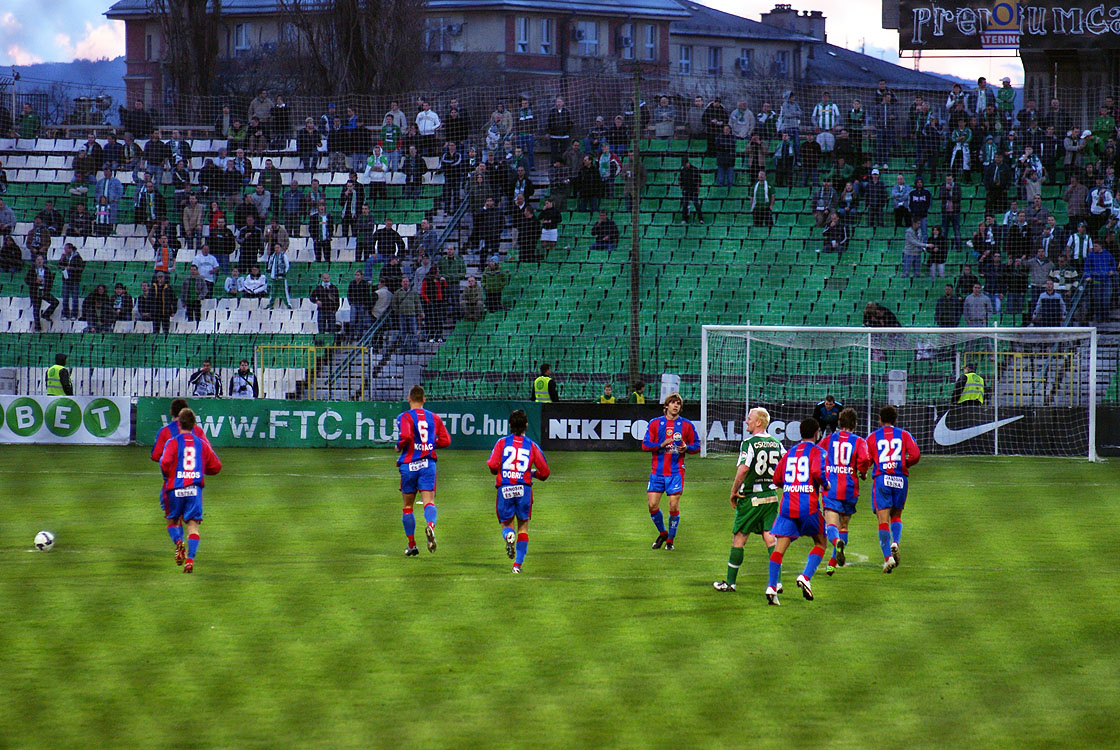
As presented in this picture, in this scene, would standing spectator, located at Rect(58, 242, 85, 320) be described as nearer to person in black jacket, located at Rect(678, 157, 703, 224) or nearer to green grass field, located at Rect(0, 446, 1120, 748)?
person in black jacket, located at Rect(678, 157, 703, 224)

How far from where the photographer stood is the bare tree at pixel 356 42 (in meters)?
42.8

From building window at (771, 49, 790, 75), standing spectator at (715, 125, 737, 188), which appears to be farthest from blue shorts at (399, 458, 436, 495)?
building window at (771, 49, 790, 75)

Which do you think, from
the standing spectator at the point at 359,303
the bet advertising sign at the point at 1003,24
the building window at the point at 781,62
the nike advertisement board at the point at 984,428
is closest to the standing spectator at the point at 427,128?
the standing spectator at the point at 359,303

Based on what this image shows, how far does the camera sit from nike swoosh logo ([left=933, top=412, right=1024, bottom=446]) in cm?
2655

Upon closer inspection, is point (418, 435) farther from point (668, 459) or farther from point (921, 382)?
point (921, 382)

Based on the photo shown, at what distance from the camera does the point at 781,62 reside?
3302 inches

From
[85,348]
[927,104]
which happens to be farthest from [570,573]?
[927,104]

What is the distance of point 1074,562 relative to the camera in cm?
1401

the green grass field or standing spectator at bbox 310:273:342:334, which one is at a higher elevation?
standing spectator at bbox 310:273:342:334

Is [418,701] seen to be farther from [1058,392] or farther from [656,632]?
[1058,392]

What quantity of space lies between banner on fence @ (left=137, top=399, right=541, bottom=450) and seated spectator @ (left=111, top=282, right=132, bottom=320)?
5.27m

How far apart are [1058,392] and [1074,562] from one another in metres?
14.5

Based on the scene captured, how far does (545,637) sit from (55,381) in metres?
21.5

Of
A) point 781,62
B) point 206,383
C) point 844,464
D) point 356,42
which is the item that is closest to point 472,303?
point 206,383
